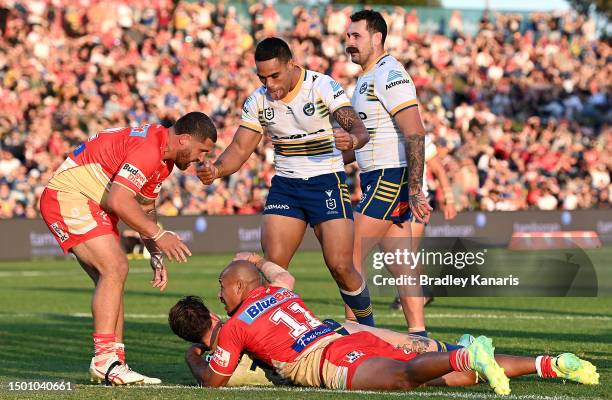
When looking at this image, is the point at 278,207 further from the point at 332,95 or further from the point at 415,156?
the point at 415,156

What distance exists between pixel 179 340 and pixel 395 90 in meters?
3.81

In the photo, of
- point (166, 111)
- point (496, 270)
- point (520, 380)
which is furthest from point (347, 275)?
point (166, 111)

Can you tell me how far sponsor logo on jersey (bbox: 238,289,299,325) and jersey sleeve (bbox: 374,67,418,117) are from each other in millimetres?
Answer: 2611

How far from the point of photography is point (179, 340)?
41.8 feet

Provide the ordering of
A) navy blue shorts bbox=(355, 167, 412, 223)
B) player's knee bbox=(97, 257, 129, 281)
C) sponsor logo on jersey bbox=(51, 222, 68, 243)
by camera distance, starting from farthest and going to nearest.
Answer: navy blue shorts bbox=(355, 167, 412, 223) < sponsor logo on jersey bbox=(51, 222, 68, 243) < player's knee bbox=(97, 257, 129, 281)

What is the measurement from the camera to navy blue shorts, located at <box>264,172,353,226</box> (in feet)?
34.4

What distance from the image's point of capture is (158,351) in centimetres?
1184

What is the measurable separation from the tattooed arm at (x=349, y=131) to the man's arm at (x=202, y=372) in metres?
1.92

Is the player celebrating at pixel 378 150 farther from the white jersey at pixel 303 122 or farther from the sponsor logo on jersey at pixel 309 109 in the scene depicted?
the sponsor logo on jersey at pixel 309 109

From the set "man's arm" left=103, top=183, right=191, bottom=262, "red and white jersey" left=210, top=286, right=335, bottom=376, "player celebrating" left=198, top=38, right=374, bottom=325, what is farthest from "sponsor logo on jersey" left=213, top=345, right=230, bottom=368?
"player celebrating" left=198, top=38, right=374, bottom=325

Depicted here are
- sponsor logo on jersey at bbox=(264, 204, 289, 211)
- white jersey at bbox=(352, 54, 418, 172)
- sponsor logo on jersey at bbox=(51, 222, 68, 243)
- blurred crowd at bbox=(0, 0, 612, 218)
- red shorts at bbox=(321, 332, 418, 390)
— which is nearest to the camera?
red shorts at bbox=(321, 332, 418, 390)

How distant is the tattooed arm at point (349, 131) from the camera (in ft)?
31.2

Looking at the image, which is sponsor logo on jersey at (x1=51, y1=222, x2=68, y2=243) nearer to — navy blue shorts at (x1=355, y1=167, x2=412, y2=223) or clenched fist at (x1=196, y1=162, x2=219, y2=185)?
clenched fist at (x1=196, y1=162, x2=219, y2=185)

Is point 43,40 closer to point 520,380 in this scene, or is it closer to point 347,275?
point 347,275
